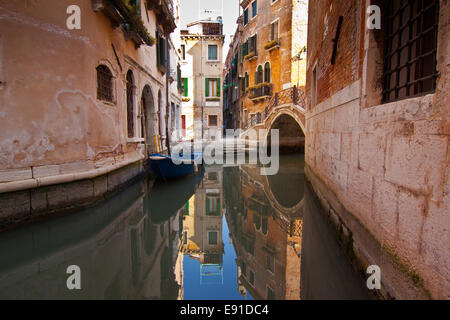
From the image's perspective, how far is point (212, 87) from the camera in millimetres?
19188

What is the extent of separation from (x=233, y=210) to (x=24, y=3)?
16.9ft

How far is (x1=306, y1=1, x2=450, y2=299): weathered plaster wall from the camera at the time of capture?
5.16 feet

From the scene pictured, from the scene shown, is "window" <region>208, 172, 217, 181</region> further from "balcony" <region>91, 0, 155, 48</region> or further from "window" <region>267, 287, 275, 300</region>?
"window" <region>267, 287, 275, 300</region>

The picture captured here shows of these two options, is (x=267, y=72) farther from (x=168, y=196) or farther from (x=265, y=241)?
(x=265, y=241)

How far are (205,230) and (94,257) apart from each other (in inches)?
74.7

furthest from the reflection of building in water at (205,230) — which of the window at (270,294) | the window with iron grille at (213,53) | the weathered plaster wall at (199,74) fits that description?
the window with iron grille at (213,53)

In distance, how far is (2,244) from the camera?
345 cm

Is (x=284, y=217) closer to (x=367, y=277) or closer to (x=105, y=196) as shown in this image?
(x=367, y=277)

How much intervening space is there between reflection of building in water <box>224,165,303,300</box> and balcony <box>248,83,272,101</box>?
1041 cm

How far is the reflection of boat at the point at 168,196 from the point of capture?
17.8 ft

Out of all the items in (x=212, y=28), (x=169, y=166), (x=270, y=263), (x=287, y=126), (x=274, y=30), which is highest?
(x=212, y=28)

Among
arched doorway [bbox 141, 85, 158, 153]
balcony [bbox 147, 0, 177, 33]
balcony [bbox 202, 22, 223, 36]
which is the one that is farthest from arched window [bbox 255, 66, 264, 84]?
arched doorway [bbox 141, 85, 158, 153]

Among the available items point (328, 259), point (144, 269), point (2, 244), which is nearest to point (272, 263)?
point (328, 259)

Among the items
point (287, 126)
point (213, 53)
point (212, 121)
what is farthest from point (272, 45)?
point (212, 121)
